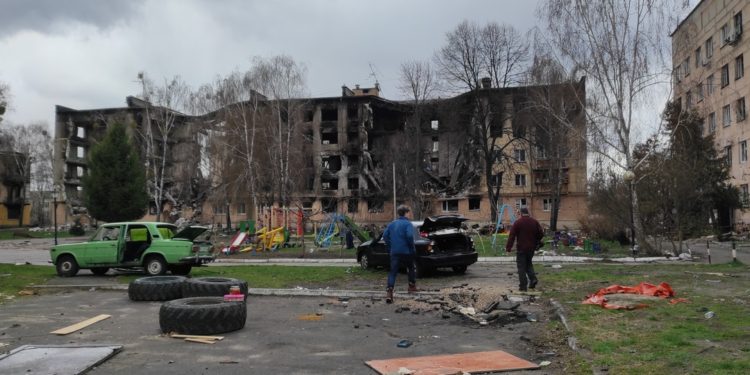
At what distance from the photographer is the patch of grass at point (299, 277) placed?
49.0 ft

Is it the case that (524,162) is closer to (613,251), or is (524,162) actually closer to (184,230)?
(613,251)

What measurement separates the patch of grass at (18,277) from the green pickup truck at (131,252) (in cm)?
86

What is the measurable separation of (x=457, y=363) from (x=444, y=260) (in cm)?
911

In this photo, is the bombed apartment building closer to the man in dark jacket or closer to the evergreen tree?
the evergreen tree

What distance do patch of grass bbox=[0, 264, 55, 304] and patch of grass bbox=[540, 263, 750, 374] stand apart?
12.0m

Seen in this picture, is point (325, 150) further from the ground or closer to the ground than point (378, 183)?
further from the ground

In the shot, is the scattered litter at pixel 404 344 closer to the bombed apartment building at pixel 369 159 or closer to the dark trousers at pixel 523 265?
the dark trousers at pixel 523 265

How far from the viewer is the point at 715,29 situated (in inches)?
1794

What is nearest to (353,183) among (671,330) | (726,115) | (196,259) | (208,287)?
(726,115)

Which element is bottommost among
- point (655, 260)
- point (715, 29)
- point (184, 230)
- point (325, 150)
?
point (655, 260)

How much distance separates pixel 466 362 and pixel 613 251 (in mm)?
20710

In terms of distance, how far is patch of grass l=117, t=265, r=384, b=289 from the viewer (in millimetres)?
14945

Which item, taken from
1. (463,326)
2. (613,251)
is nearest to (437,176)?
(613,251)

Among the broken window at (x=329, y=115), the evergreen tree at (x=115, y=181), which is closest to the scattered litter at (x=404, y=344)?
the evergreen tree at (x=115, y=181)
